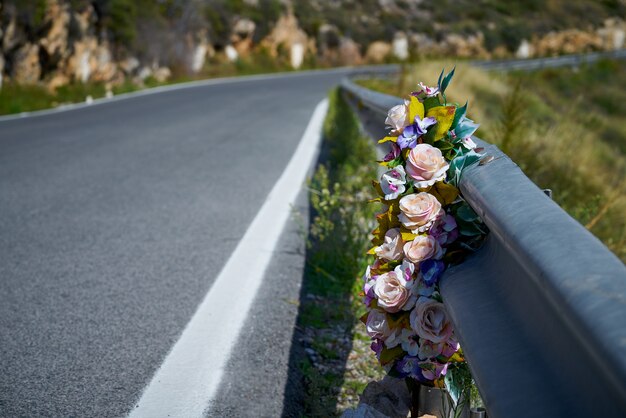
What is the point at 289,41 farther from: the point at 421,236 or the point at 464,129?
the point at 421,236

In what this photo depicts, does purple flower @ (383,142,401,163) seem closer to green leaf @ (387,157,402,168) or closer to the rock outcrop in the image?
green leaf @ (387,157,402,168)

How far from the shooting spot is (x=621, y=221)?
668cm

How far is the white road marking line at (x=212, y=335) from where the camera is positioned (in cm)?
272

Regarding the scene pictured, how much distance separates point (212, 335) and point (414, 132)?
1.35 meters

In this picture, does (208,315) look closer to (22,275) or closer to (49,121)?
(22,275)

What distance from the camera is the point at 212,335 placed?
11.0 ft

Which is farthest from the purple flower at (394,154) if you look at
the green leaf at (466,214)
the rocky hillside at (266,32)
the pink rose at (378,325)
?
the rocky hillside at (266,32)

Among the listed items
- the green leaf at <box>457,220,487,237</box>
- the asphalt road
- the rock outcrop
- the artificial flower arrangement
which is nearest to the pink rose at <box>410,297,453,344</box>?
the artificial flower arrangement

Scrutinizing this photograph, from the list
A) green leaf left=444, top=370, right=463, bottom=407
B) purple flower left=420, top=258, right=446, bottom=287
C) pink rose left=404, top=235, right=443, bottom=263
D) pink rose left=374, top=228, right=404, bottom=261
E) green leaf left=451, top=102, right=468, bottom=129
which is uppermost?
green leaf left=451, top=102, right=468, bottom=129

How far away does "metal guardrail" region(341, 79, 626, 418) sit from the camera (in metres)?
1.13

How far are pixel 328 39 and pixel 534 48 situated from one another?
66.5 ft

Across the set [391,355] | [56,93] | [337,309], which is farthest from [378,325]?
[56,93]

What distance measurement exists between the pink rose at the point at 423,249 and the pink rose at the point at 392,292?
0.10m

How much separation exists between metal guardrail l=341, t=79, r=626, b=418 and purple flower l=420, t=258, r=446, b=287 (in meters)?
0.12
